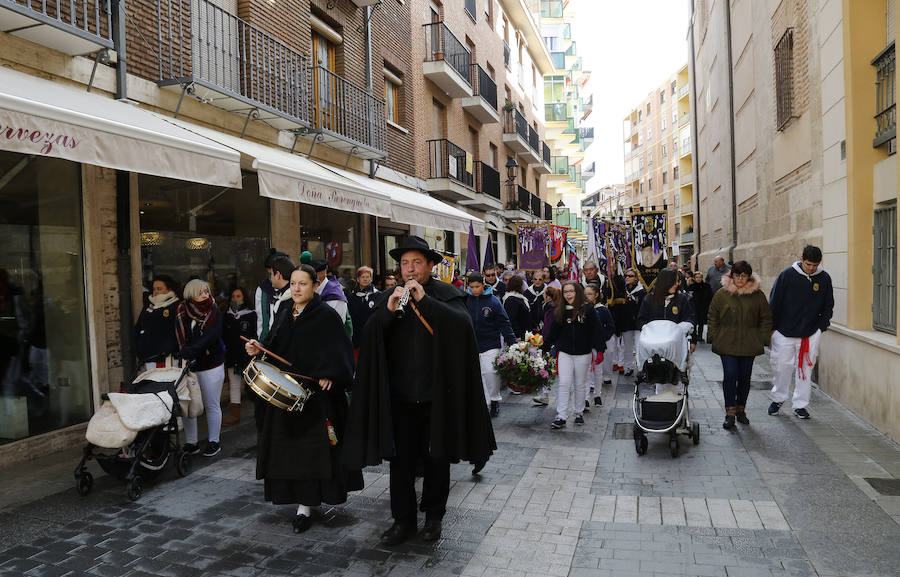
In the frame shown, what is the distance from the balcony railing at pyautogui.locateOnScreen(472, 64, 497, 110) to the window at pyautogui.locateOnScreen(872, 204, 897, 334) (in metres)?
15.5

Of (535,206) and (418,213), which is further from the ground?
(535,206)

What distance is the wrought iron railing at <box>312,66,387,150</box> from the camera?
12.0 metres

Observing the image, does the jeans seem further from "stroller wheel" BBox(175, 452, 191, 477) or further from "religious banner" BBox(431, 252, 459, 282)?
"stroller wheel" BBox(175, 452, 191, 477)

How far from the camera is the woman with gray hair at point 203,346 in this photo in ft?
20.0

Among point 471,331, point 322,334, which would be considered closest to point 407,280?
point 471,331

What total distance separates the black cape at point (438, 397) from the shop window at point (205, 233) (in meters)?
5.06

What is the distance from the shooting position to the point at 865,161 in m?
7.86

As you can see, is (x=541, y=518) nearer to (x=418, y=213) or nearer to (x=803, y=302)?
(x=803, y=302)

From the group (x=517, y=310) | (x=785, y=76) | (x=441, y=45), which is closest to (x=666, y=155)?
(x=441, y=45)

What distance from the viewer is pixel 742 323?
23.0 ft

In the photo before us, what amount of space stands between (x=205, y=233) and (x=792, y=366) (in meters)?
8.10

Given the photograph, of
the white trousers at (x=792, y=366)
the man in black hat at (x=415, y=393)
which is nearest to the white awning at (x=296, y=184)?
the man in black hat at (x=415, y=393)

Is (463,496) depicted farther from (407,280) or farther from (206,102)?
(206,102)

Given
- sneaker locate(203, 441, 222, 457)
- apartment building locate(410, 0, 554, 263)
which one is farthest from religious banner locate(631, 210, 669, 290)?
sneaker locate(203, 441, 222, 457)
